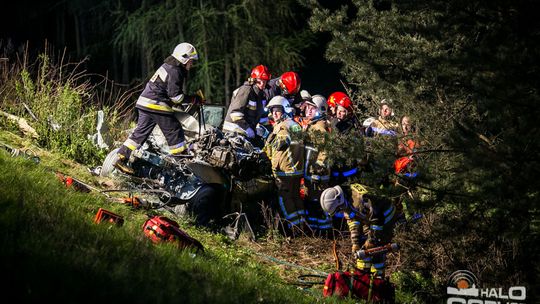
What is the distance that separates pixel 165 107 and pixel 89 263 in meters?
4.85

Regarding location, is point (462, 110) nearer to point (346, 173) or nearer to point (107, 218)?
point (346, 173)

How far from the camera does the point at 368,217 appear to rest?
7414 mm

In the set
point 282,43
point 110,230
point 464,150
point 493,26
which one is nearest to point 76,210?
point 110,230

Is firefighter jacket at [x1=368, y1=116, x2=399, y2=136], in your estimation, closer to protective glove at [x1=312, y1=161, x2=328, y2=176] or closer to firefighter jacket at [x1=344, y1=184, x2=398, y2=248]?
protective glove at [x1=312, y1=161, x2=328, y2=176]

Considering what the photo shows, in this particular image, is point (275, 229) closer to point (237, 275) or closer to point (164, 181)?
point (164, 181)

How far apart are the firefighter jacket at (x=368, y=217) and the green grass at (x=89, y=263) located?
106cm

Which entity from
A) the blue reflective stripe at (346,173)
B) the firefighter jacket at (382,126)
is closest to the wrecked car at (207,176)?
the blue reflective stripe at (346,173)

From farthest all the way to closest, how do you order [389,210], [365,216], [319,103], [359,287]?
[319,103]
[389,210]
[365,216]
[359,287]

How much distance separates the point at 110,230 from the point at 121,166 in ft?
11.2

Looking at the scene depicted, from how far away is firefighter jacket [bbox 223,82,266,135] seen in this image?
1076cm

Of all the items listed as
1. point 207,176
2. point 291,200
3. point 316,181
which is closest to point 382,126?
point 316,181

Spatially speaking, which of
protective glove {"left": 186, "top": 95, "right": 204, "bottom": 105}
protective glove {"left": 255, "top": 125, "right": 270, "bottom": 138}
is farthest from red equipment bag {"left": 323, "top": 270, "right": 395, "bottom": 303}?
protective glove {"left": 255, "top": 125, "right": 270, "bottom": 138}

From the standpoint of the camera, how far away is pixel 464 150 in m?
5.71

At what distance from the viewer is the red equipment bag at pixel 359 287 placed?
6555mm
